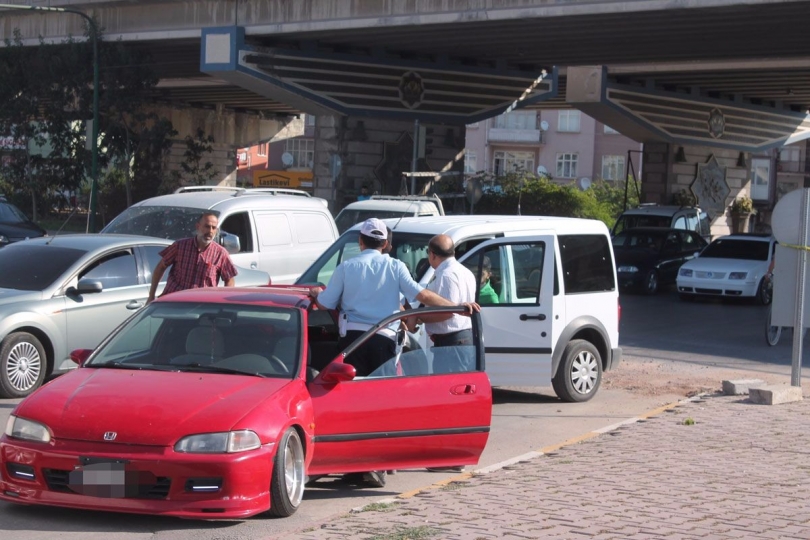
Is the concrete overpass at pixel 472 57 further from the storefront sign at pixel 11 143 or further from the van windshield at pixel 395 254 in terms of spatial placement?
the van windshield at pixel 395 254

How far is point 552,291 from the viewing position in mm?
11180

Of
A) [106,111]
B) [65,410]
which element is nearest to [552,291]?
[65,410]

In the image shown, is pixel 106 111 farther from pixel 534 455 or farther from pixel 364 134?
pixel 534 455

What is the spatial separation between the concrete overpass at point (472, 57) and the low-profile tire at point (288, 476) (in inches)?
665

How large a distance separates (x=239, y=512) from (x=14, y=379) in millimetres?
5156

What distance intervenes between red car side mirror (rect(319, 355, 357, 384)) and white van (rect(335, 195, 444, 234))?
11977mm

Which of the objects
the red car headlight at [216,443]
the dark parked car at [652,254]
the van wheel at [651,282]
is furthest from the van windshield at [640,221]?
the red car headlight at [216,443]

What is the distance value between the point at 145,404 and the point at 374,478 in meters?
1.86

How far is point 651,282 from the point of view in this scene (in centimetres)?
2675

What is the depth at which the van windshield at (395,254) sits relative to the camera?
36.0 ft

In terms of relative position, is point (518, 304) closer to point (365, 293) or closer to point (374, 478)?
point (365, 293)

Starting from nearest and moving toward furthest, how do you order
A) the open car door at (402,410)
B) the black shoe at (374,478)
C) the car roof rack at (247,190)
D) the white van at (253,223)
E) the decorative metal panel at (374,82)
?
the open car door at (402,410) < the black shoe at (374,478) < the white van at (253,223) < the car roof rack at (247,190) < the decorative metal panel at (374,82)

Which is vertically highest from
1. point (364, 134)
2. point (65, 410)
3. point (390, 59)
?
point (390, 59)

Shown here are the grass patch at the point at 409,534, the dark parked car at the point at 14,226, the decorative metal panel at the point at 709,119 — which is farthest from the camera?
the decorative metal panel at the point at 709,119
